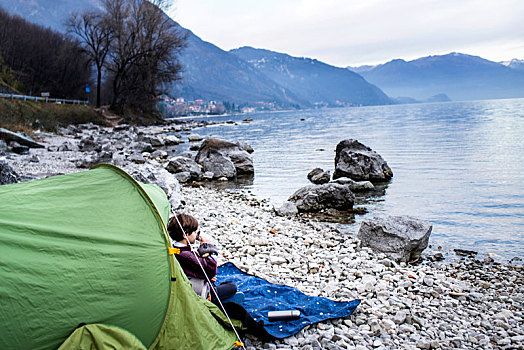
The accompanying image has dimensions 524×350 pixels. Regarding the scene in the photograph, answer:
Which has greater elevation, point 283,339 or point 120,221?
point 120,221

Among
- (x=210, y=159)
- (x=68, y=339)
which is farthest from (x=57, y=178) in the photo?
(x=210, y=159)

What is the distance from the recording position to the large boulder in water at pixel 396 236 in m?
7.42

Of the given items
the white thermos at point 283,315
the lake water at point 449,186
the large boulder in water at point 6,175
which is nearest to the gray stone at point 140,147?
the lake water at point 449,186

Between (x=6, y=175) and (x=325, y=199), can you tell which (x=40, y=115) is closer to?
(x=6, y=175)

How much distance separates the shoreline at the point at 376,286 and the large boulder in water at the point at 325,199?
123 cm

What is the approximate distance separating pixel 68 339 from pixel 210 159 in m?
14.5

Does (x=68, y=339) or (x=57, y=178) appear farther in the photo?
(x=57, y=178)

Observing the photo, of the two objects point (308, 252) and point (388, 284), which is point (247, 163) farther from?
point (388, 284)

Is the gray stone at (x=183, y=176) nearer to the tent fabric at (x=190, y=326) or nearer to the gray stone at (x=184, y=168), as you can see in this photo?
the gray stone at (x=184, y=168)

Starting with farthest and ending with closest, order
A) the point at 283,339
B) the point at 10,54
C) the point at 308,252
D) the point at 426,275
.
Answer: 1. the point at 10,54
2. the point at 308,252
3. the point at 426,275
4. the point at 283,339

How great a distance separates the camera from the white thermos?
4.70 metres

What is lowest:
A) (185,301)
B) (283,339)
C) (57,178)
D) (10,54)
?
(283,339)

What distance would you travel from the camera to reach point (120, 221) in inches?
159

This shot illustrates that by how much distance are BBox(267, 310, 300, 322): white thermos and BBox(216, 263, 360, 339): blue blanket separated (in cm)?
5
